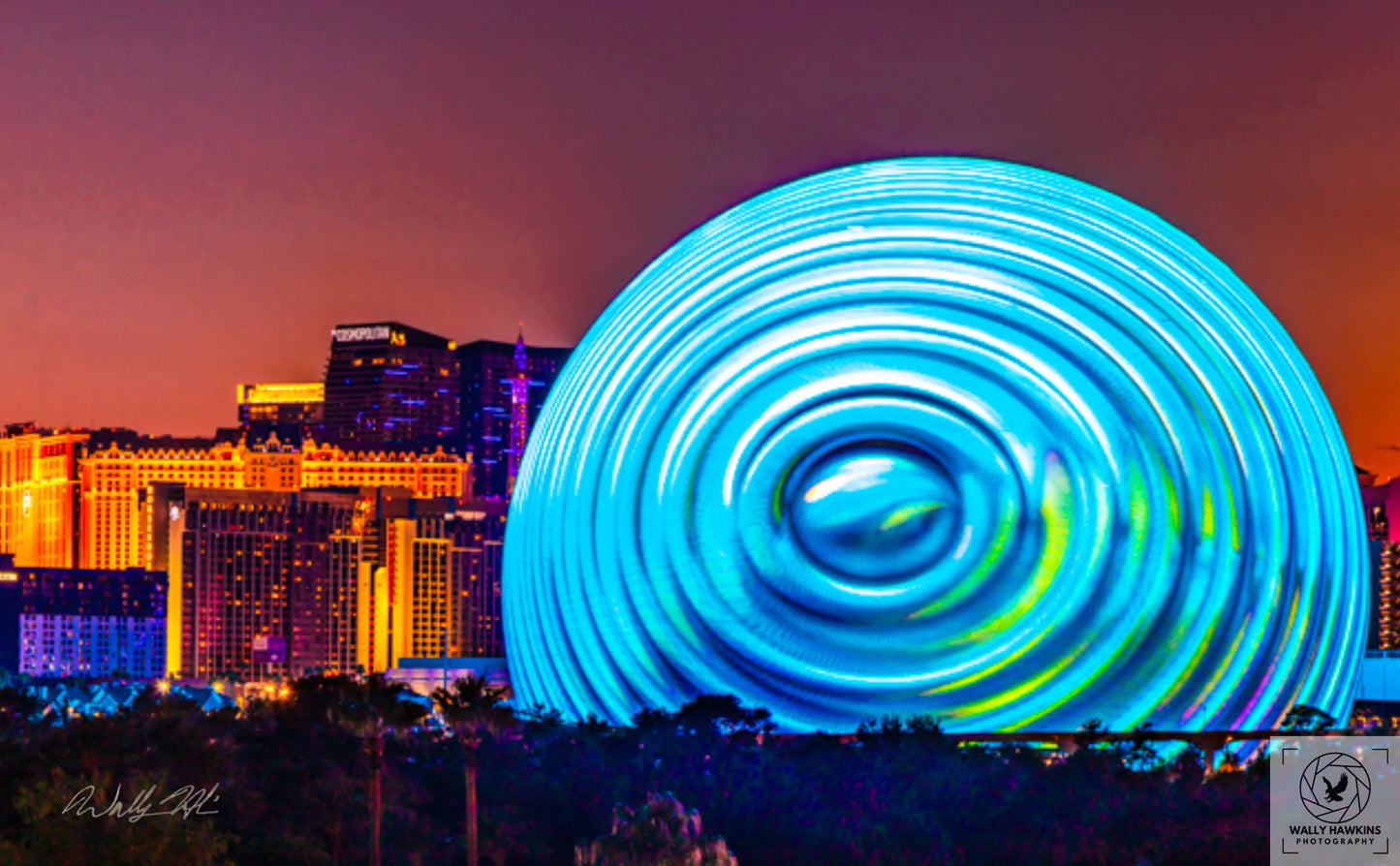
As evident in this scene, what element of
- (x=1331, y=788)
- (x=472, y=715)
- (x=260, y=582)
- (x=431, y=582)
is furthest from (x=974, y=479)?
(x=431, y=582)

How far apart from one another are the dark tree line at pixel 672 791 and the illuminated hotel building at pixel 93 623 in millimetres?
141975

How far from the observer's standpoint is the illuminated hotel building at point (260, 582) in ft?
582

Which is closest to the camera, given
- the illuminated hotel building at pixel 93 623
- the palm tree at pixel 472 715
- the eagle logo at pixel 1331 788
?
the eagle logo at pixel 1331 788

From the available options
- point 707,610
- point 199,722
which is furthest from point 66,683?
point 707,610

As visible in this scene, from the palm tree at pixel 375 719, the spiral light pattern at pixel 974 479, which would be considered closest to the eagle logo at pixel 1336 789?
the spiral light pattern at pixel 974 479

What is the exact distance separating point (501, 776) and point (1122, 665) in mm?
12263

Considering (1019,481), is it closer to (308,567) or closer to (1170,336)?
(1170,336)

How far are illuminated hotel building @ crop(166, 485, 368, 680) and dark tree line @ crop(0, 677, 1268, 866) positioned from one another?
139 metres

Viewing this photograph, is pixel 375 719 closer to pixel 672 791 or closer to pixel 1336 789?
pixel 672 791

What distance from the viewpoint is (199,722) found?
42.7m

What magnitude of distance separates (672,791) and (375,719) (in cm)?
497

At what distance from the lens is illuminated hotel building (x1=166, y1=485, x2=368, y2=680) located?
17725 cm
